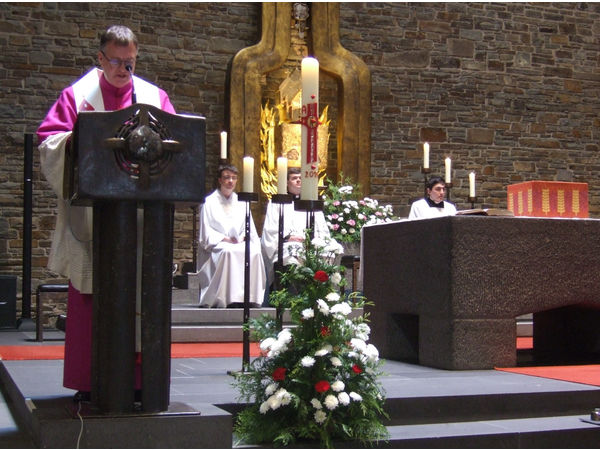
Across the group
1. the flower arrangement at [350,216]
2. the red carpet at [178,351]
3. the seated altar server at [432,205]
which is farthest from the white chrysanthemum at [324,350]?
the seated altar server at [432,205]

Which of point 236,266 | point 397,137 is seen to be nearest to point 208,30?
point 397,137

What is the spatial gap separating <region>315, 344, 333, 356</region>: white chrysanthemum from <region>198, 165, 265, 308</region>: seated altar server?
4590 mm

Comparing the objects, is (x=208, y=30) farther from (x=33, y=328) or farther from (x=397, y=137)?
(x=33, y=328)

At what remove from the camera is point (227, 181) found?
793cm

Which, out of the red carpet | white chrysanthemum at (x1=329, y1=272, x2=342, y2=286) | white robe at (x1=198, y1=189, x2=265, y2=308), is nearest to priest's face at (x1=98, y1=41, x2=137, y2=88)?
white chrysanthemum at (x1=329, y1=272, x2=342, y2=286)

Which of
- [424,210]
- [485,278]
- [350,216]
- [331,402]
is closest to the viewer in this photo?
[331,402]

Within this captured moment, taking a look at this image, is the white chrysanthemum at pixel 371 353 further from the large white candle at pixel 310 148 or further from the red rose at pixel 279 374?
the large white candle at pixel 310 148

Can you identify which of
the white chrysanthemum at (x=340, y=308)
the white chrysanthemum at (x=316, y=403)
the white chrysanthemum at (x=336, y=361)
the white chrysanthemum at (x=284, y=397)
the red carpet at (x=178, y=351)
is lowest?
the red carpet at (x=178, y=351)

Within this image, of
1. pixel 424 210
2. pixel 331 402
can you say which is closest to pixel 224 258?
pixel 424 210

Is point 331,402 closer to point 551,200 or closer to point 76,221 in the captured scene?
point 76,221

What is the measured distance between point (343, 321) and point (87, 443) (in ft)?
3.21

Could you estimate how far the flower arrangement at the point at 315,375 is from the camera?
9.51ft

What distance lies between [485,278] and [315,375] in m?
1.86

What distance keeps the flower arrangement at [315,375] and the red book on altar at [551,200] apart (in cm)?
225
